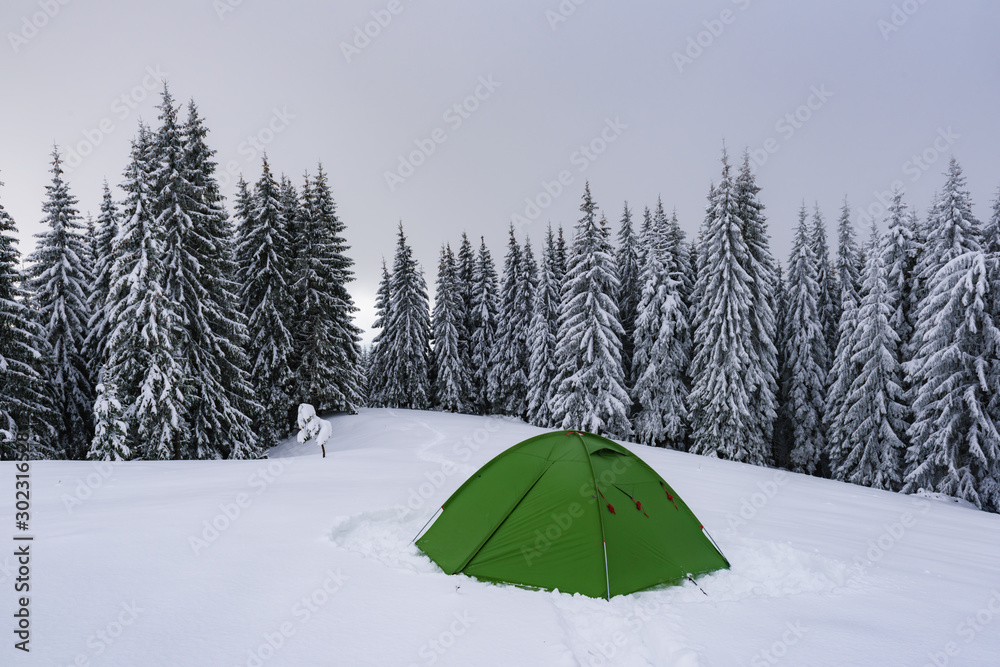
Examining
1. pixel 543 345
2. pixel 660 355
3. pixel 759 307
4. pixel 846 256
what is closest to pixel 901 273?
pixel 846 256

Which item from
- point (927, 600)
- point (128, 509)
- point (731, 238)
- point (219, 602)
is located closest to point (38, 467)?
point (128, 509)

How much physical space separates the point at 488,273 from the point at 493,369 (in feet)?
28.1

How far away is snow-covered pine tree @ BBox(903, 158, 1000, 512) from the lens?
17312 mm

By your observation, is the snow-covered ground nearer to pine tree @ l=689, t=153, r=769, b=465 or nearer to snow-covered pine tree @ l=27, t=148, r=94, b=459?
pine tree @ l=689, t=153, r=769, b=465

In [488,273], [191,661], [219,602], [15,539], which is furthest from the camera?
[488,273]

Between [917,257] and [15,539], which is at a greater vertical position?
[917,257]

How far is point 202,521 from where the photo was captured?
20.0ft

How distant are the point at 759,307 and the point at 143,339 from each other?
26466mm

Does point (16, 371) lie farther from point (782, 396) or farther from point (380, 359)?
point (782, 396)

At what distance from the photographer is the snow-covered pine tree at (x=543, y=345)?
96.7 ft

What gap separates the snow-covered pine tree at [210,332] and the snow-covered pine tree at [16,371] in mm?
4982

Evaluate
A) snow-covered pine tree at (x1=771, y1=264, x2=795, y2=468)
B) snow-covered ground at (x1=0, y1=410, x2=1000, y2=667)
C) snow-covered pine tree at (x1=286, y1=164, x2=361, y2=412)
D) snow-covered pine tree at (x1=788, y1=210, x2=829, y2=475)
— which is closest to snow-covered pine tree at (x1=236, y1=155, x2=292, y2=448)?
snow-covered pine tree at (x1=286, y1=164, x2=361, y2=412)

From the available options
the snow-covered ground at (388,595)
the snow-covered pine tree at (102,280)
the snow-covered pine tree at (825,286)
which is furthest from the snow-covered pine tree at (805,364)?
the snow-covered pine tree at (102,280)

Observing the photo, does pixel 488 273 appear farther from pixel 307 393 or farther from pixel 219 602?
pixel 219 602
